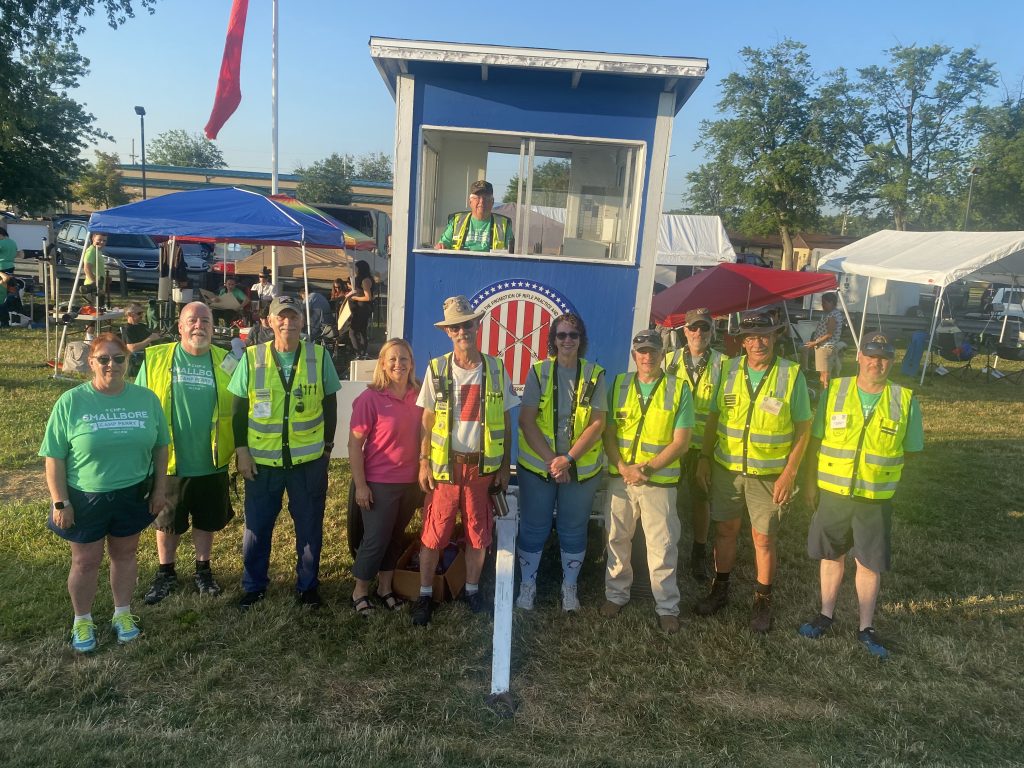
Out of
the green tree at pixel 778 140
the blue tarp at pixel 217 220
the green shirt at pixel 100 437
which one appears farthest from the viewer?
the green tree at pixel 778 140

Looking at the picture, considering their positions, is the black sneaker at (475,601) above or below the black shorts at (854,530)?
below

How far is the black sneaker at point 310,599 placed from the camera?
169 inches

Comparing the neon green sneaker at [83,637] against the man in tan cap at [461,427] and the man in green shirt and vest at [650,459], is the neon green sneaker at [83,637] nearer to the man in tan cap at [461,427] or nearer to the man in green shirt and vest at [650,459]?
the man in tan cap at [461,427]

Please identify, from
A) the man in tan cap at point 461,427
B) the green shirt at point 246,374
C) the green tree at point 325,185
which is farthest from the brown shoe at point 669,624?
the green tree at point 325,185

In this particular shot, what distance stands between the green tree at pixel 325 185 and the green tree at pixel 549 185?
4678 centimetres

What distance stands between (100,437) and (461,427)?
5.99 feet

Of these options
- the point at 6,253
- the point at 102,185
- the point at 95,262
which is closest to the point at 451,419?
the point at 95,262

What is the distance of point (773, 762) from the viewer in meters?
3.13

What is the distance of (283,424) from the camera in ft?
12.9

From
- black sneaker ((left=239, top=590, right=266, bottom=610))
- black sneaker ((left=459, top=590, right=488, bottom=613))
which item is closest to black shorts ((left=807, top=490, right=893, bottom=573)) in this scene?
black sneaker ((left=459, top=590, right=488, bottom=613))

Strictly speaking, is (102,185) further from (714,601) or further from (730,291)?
(714,601)

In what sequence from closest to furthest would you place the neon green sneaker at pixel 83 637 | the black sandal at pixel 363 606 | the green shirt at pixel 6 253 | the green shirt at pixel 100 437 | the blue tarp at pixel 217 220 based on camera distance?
the green shirt at pixel 100 437 < the neon green sneaker at pixel 83 637 < the black sandal at pixel 363 606 < the blue tarp at pixel 217 220 < the green shirt at pixel 6 253

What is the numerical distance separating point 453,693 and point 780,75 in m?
40.7

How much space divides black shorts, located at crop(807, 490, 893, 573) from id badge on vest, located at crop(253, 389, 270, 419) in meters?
3.24
